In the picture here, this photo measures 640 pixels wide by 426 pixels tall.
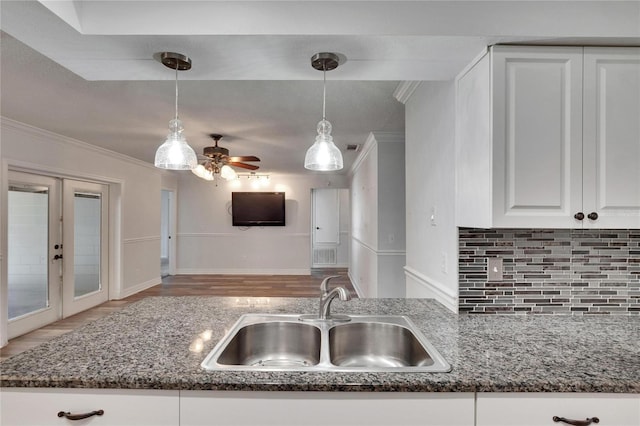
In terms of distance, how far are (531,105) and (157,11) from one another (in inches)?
62.0

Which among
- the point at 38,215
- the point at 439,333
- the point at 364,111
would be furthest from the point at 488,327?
the point at 38,215

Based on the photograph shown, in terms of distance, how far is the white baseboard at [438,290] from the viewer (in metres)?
1.64

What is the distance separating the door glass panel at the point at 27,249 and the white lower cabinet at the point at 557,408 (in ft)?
14.5

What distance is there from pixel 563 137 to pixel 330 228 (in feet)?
23.5

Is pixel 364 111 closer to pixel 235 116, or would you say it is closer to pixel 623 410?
pixel 235 116

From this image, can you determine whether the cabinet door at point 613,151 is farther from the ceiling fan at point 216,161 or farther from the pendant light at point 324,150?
the ceiling fan at point 216,161

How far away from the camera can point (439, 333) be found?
1.34 metres

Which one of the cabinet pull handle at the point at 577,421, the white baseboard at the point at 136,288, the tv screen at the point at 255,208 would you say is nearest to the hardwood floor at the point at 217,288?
the white baseboard at the point at 136,288

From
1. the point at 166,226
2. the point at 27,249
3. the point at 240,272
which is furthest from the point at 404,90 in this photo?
the point at 166,226

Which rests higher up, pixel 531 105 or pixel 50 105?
pixel 50 105

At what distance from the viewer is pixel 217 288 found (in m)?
5.81

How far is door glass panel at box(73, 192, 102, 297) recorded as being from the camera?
4.34m

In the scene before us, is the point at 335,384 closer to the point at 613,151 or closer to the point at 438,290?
the point at 438,290

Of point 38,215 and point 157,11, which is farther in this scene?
point 38,215
